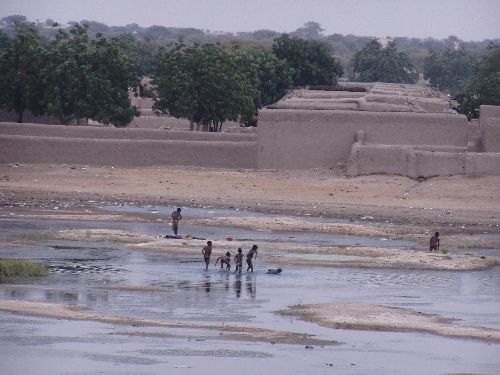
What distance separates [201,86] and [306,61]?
25.9 metres

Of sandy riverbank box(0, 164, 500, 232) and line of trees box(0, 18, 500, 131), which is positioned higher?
line of trees box(0, 18, 500, 131)

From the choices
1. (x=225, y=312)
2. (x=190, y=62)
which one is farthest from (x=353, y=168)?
(x=225, y=312)

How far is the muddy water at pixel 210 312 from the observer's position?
74.6 feet

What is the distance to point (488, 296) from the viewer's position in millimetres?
31312

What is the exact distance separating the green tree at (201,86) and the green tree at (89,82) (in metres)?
1.72

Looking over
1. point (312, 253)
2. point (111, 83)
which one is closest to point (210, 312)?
point (312, 253)

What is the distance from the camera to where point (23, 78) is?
6038cm

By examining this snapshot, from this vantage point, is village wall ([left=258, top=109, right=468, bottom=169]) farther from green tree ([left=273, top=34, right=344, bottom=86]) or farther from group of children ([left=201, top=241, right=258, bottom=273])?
green tree ([left=273, top=34, right=344, bottom=86])

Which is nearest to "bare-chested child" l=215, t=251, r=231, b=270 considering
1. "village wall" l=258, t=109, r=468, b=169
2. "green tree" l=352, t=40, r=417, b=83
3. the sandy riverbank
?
the sandy riverbank

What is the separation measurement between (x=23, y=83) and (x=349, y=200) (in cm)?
1777

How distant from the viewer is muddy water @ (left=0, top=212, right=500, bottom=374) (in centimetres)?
2275

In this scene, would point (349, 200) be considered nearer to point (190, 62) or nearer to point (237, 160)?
point (237, 160)

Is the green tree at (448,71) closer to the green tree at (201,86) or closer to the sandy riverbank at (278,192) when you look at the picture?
the green tree at (201,86)

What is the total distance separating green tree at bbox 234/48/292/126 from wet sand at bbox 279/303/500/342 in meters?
43.8
